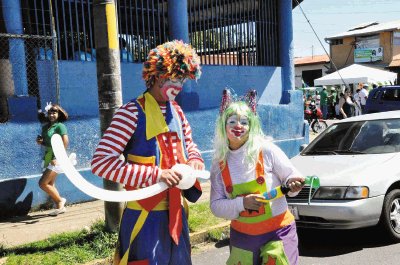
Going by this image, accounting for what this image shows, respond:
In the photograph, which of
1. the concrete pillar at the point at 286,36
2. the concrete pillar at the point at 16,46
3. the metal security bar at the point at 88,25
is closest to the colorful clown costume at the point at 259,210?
the concrete pillar at the point at 16,46

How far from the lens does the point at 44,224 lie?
6395 millimetres

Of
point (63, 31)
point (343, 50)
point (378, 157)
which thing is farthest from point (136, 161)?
point (343, 50)

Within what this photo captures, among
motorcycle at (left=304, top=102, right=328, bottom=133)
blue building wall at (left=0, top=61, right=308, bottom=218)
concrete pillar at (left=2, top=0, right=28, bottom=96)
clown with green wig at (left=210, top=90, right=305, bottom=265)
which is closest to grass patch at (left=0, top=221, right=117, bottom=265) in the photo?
blue building wall at (left=0, top=61, right=308, bottom=218)

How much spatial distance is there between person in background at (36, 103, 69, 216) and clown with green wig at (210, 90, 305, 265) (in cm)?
421

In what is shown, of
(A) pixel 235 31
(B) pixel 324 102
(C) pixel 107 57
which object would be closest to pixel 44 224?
(C) pixel 107 57

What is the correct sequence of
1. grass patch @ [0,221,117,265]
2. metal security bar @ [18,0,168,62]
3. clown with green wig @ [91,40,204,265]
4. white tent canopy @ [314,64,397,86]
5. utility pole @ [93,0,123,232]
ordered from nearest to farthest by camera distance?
clown with green wig @ [91,40,204,265]
grass patch @ [0,221,117,265]
utility pole @ [93,0,123,232]
metal security bar @ [18,0,168,62]
white tent canopy @ [314,64,397,86]

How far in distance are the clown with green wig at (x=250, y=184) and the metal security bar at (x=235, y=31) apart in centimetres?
703

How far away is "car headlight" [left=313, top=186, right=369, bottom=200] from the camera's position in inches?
→ 204

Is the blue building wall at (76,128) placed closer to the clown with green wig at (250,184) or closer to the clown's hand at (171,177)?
the clown with green wig at (250,184)

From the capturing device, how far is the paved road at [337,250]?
16.4 ft

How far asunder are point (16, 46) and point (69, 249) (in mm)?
3380

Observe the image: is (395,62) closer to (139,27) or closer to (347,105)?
(347,105)

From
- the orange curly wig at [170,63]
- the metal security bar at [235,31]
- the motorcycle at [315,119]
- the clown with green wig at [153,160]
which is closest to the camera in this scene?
the clown with green wig at [153,160]

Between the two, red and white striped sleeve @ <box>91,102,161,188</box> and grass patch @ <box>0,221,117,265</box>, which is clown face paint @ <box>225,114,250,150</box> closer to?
red and white striped sleeve @ <box>91,102,161,188</box>
